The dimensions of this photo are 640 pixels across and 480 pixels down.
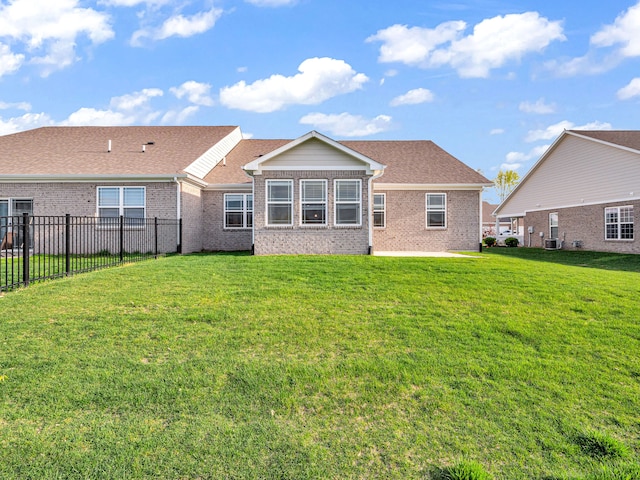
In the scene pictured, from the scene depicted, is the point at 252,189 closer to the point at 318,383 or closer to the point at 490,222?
the point at 318,383

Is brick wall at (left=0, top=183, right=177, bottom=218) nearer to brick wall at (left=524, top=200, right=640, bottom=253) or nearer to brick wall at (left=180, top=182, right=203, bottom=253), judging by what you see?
brick wall at (left=180, top=182, right=203, bottom=253)

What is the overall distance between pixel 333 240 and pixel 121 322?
9202mm

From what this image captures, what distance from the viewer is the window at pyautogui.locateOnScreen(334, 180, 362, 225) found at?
1423 cm

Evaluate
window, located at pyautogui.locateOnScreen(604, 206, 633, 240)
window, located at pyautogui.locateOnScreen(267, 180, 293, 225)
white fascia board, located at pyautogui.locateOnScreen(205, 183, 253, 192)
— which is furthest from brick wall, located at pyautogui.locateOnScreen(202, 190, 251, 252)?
window, located at pyautogui.locateOnScreen(604, 206, 633, 240)

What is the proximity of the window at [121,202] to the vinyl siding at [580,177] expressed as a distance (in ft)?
74.5

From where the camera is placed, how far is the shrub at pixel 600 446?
10.1ft

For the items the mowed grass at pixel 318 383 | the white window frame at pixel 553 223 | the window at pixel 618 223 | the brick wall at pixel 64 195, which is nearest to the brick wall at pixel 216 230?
the brick wall at pixel 64 195

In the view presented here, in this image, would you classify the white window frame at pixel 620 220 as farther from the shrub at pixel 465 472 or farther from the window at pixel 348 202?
the shrub at pixel 465 472

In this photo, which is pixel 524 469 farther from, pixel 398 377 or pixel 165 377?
pixel 165 377

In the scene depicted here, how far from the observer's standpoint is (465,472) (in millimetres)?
2781

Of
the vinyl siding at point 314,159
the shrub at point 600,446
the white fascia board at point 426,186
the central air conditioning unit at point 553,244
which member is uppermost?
the vinyl siding at point 314,159

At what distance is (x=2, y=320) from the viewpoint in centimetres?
589

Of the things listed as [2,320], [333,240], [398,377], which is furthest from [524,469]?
[333,240]

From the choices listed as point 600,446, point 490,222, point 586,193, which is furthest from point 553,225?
point 490,222
